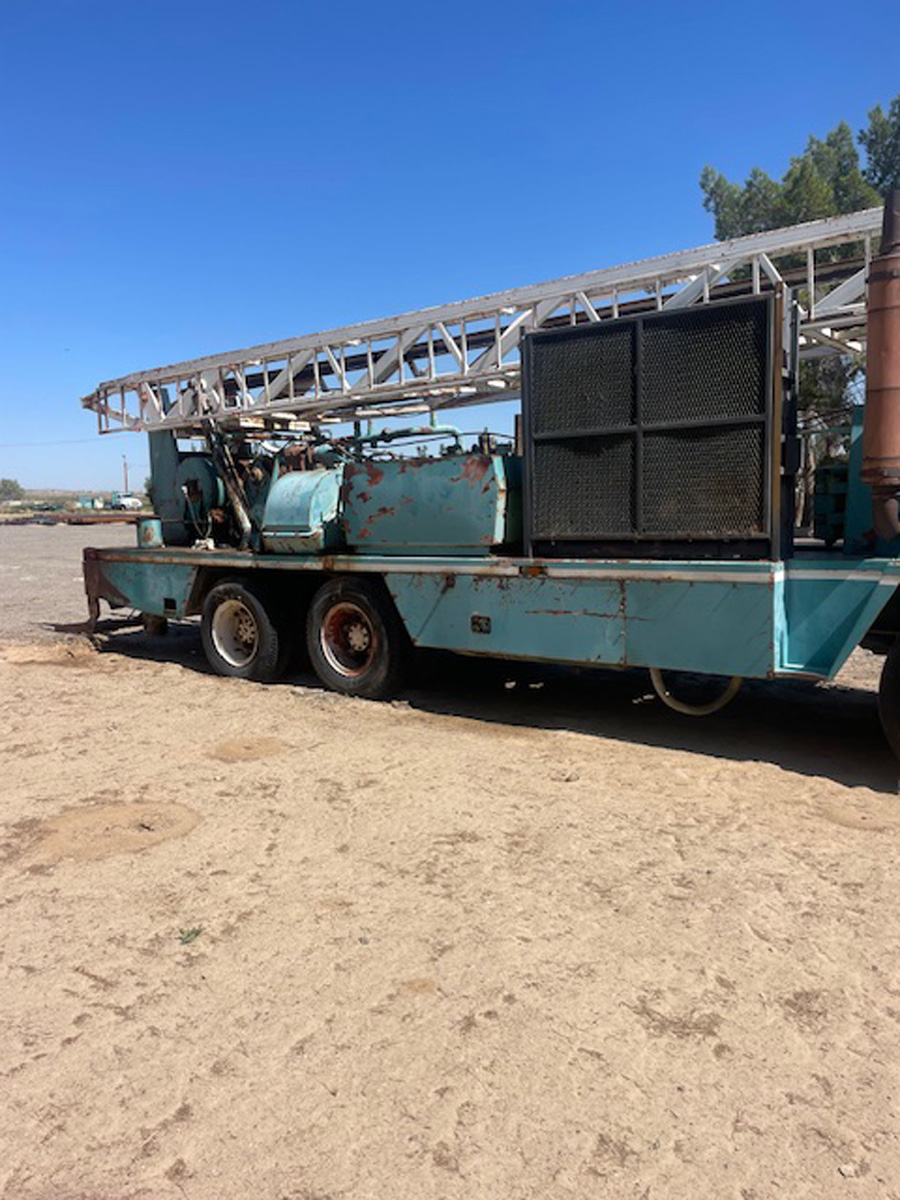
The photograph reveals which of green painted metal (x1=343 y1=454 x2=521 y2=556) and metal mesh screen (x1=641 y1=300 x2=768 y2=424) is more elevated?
metal mesh screen (x1=641 y1=300 x2=768 y2=424)

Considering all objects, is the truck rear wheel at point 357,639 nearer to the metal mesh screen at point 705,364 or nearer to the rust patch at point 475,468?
the rust patch at point 475,468

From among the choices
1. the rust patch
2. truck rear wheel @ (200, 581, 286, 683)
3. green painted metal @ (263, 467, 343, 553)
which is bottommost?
truck rear wheel @ (200, 581, 286, 683)

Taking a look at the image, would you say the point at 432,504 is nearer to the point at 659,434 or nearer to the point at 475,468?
the point at 475,468

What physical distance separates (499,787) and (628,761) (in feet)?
3.40

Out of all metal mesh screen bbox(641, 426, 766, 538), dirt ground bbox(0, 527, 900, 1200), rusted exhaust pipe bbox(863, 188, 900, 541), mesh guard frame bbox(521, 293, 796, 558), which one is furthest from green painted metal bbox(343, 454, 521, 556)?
rusted exhaust pipe bbox(863, 188, 900, 541)

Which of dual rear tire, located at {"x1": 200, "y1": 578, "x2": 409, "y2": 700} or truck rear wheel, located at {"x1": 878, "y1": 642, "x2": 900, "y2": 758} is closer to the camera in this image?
truck rear wheel, located at {"x1": 878, "y1": 642, "x2": 900, "y2": 758}

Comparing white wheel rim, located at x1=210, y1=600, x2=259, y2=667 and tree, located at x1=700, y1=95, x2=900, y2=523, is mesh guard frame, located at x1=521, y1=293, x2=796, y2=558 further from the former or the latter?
tree, located at x1=700, y1=95, x2=900, y2=523

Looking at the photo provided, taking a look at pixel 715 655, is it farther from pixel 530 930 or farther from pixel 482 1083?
pixel 482 1083

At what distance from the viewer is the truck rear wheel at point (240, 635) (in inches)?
338

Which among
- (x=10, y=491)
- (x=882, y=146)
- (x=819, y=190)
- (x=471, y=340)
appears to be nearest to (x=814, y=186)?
(x=819, y=190)

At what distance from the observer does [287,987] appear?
10.4ft

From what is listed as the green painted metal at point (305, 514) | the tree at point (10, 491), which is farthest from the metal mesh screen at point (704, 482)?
the tree at point (10, 491)

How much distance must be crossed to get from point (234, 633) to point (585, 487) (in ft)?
15.0

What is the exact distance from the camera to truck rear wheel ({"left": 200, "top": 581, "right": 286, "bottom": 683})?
8.59 m
